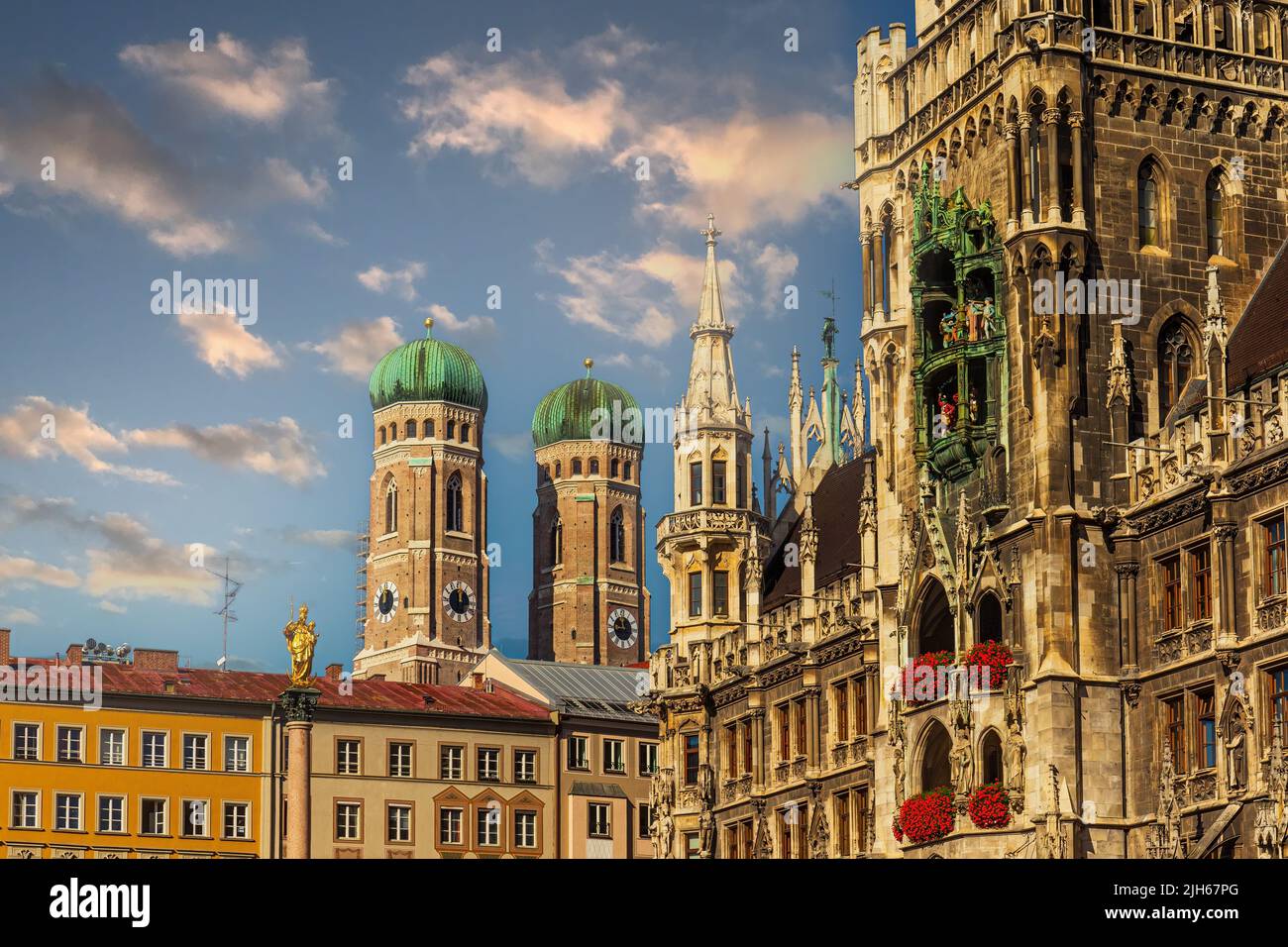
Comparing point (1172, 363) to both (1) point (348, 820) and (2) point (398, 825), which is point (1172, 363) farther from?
(1) point (348, 820)

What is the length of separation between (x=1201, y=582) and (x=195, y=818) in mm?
59800

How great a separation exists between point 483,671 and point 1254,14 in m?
74.2

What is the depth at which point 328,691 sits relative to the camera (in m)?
111

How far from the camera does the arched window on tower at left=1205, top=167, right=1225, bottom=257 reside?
62094mm

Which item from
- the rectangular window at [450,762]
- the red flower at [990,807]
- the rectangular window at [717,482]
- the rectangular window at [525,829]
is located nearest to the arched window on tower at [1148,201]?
the red flower at [990,807]

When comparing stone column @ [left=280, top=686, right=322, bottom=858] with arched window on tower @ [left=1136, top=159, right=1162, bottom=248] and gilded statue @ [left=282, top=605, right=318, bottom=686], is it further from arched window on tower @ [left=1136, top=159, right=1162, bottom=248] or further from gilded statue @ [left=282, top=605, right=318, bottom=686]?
arched window on tower @ [left=1136, top=159, right=1162, bottom=248]

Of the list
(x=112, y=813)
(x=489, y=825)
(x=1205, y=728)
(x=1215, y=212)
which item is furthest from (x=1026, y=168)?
(x=489, y=825)

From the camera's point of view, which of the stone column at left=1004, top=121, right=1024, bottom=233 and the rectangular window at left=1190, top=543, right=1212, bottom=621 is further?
the stone column at left=1004, top=121, right=1024, bottom=233

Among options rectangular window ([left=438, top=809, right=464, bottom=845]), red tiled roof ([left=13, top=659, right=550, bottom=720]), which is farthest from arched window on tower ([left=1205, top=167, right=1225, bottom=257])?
rectangular window ([left=438, top=809, right=464, bottom=845])

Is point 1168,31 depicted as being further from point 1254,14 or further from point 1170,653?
point 1170,653

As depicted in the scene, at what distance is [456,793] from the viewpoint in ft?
361

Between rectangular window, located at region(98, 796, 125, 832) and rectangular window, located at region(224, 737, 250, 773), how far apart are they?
5.10 metres

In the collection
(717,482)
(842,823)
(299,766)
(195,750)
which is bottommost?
(842,823)

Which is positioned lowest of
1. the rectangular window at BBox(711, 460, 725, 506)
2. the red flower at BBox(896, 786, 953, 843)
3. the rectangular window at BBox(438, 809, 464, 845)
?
the red flower at BBox(896, 786, 953, 843)
